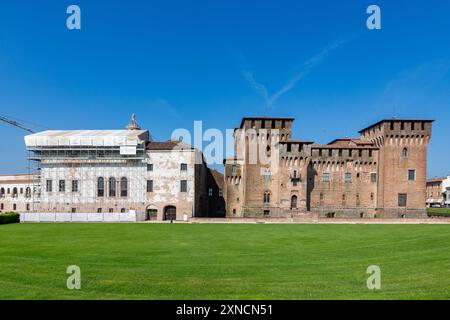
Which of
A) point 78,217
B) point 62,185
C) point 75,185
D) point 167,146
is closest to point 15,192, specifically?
point 62,185

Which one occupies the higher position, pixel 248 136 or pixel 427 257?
pixel 248 136

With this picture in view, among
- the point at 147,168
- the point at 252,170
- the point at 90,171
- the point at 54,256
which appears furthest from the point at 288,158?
the point at 54,256

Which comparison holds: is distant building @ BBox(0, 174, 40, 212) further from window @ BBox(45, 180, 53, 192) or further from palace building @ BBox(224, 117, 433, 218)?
palace building @ BBox(224, 117, 433, 218)

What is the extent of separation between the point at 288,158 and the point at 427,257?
3284 cm

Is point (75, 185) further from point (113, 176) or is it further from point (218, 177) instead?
point (218, 177)

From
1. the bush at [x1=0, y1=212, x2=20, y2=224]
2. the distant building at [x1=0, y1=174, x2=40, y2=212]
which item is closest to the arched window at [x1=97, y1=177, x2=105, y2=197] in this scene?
the bush at [x1=0, y1=212, x2=20, y2=224]

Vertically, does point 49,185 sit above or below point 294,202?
above

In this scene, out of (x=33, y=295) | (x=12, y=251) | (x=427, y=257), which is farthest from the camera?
(x=12, y=251)

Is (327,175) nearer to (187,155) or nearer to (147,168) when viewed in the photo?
(187,155)

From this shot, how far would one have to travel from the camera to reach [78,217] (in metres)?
39.6

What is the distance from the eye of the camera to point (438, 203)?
95.6m

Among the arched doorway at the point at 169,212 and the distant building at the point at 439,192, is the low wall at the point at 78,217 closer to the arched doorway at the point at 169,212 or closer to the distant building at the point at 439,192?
A: the arched doorway at the point at 169,212

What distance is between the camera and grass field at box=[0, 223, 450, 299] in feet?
28.6

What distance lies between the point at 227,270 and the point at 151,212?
34.1 meters
